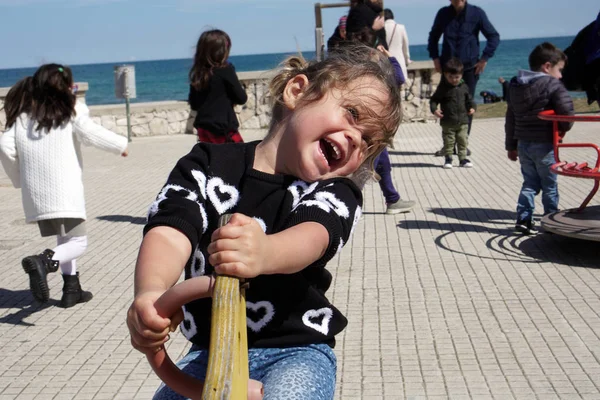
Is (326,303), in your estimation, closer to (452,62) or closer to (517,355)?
(517,355)

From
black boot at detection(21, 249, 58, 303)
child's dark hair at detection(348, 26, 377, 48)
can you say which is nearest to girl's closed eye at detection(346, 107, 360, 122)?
black boot at detection(21, 249, 58, 303)

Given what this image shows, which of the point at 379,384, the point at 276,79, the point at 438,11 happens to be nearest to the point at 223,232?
the point at 276,79

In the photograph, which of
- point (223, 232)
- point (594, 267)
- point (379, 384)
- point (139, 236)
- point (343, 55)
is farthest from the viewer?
point (139, 236)

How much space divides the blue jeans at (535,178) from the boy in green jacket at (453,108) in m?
3.68

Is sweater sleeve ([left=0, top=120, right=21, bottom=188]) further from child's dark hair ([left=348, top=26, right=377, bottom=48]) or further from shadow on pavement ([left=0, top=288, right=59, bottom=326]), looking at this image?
child's dark hair ([left=348, top=26, right=377, bottom=48])

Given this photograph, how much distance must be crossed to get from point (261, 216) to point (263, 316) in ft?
0.78

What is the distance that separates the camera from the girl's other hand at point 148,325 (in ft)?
4.43

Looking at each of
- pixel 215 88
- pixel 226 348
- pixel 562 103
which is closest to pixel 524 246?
pixel 562 103

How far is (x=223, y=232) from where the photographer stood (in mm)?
1266

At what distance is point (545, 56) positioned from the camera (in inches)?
276

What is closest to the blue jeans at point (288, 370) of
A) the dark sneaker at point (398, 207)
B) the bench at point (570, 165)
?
the bench at point (570, 165)

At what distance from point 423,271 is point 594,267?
119 cm

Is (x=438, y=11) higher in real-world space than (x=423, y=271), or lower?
higher

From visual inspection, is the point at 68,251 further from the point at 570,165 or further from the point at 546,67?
Result: the point at 546,67
